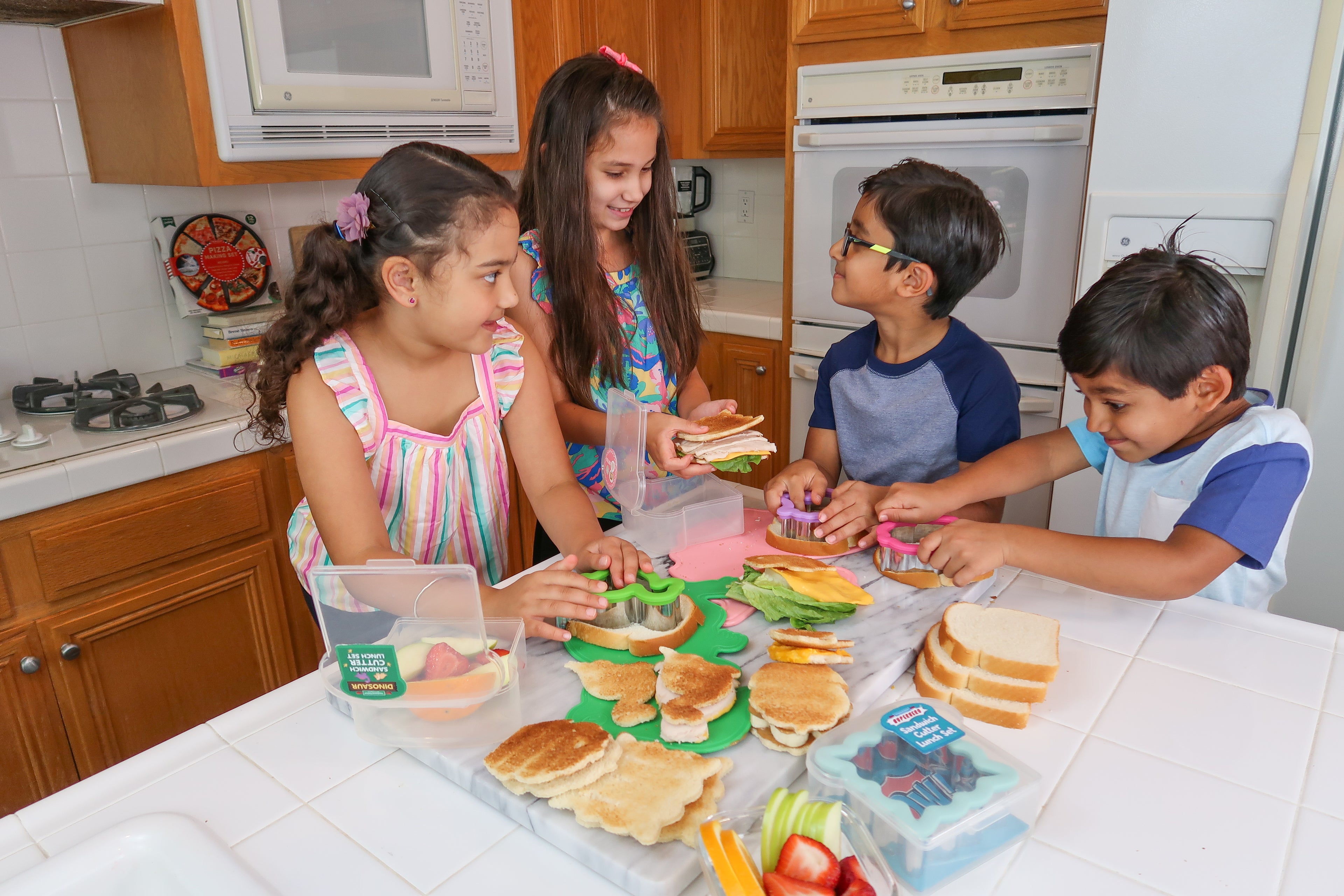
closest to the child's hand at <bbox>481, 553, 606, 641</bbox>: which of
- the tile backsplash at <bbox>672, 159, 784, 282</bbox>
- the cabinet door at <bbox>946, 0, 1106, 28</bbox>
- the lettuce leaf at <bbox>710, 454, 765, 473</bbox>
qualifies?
the lettuce leaf at <bbox>710, 454, 765, 473</bbox>

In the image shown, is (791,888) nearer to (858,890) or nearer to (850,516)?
(858,890)

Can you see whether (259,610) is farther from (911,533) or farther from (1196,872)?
(1196,872)

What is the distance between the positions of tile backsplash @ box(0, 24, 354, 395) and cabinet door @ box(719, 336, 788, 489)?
4.36 feet

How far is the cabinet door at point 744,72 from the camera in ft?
9.39

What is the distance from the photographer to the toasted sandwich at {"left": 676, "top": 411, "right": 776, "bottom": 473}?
4.29 feet

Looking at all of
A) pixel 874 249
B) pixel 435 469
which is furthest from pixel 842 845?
pixel 874 249

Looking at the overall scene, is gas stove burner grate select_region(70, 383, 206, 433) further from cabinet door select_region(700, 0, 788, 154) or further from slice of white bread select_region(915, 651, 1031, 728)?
cabinet door select_region(700, 0, 788, 154)

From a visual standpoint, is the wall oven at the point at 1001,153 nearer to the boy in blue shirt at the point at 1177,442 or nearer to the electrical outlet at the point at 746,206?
the electrical outlet at the point at 746,206

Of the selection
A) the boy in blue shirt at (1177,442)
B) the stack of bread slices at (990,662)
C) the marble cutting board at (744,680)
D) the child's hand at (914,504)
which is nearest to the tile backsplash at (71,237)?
the marble cutting board at (744,680)

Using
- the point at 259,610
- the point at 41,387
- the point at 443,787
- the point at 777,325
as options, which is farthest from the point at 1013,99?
the point at 41,387

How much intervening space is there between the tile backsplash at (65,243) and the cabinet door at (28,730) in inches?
28.9

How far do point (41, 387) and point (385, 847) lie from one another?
184 cm

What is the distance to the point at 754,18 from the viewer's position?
9.41ft

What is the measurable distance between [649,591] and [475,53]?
1885mm
